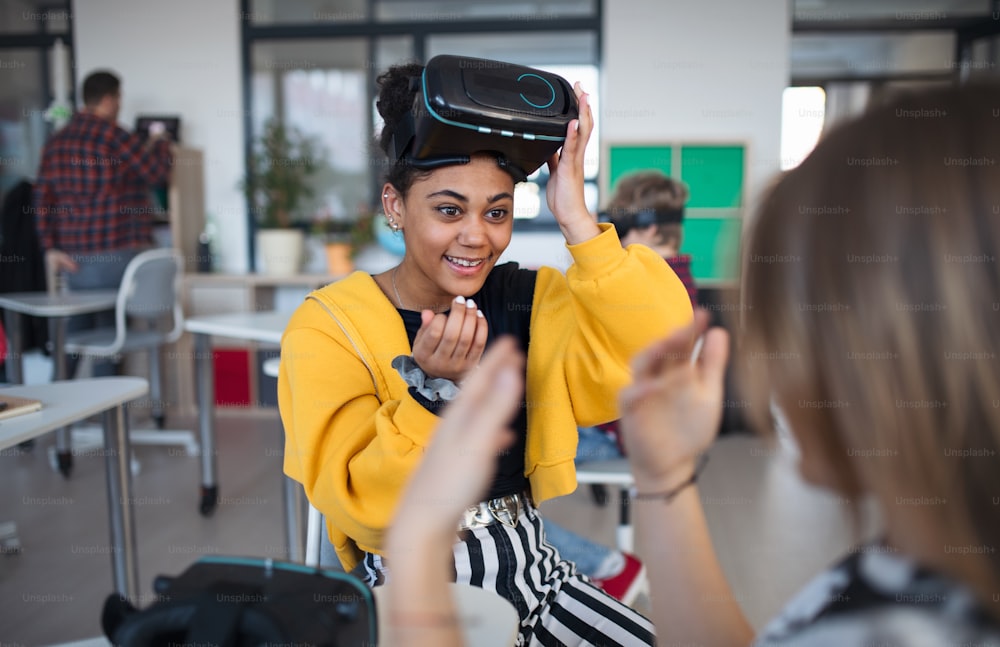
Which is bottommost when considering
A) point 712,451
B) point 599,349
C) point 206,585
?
point 712,451

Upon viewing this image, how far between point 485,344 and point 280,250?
3820mm

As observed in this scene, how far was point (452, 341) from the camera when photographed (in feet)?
2.98

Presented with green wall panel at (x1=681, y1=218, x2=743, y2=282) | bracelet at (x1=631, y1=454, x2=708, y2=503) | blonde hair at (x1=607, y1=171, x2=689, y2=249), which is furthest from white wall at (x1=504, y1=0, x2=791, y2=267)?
bracelet at (x1=631, y1=454, x2=708, y2=503)

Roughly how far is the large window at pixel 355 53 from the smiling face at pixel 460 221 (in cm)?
352

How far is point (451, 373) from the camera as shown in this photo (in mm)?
950

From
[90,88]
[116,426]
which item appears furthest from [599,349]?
[90,88]

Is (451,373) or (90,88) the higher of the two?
(90,88)

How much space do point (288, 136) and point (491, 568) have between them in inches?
168

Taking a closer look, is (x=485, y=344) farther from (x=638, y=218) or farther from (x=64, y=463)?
(x=64, y=463)

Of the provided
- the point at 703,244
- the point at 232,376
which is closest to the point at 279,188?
the point at 232,376

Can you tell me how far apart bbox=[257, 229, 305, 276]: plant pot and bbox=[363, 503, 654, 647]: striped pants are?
145 inches

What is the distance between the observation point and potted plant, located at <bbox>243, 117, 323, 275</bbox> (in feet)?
14.9

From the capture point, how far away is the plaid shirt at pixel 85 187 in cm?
363

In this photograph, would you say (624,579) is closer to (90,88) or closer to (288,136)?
(90,88)
